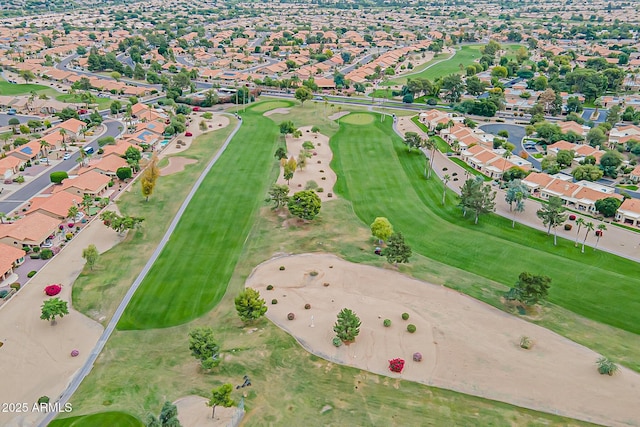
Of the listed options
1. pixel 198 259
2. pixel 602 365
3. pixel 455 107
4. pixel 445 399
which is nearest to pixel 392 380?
pixel 445 399

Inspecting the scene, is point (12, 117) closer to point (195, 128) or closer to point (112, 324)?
point (195, 128)

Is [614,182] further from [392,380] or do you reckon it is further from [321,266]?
[392,380]

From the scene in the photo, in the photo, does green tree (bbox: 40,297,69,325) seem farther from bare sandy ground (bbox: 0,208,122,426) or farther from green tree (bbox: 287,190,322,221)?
green tree (bbox: 287,190,322,221)

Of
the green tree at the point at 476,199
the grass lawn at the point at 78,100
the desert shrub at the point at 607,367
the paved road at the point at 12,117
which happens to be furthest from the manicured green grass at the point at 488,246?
the paved road at the point at 12,117

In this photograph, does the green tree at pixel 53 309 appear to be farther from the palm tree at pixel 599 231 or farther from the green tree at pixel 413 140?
the green tree at pixel 413 140

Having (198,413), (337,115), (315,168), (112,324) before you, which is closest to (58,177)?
(112,324)

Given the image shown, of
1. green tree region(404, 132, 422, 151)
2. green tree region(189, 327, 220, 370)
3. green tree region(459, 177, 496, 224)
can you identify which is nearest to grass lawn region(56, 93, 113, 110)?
green tree region(404, 132, 422, 151)
